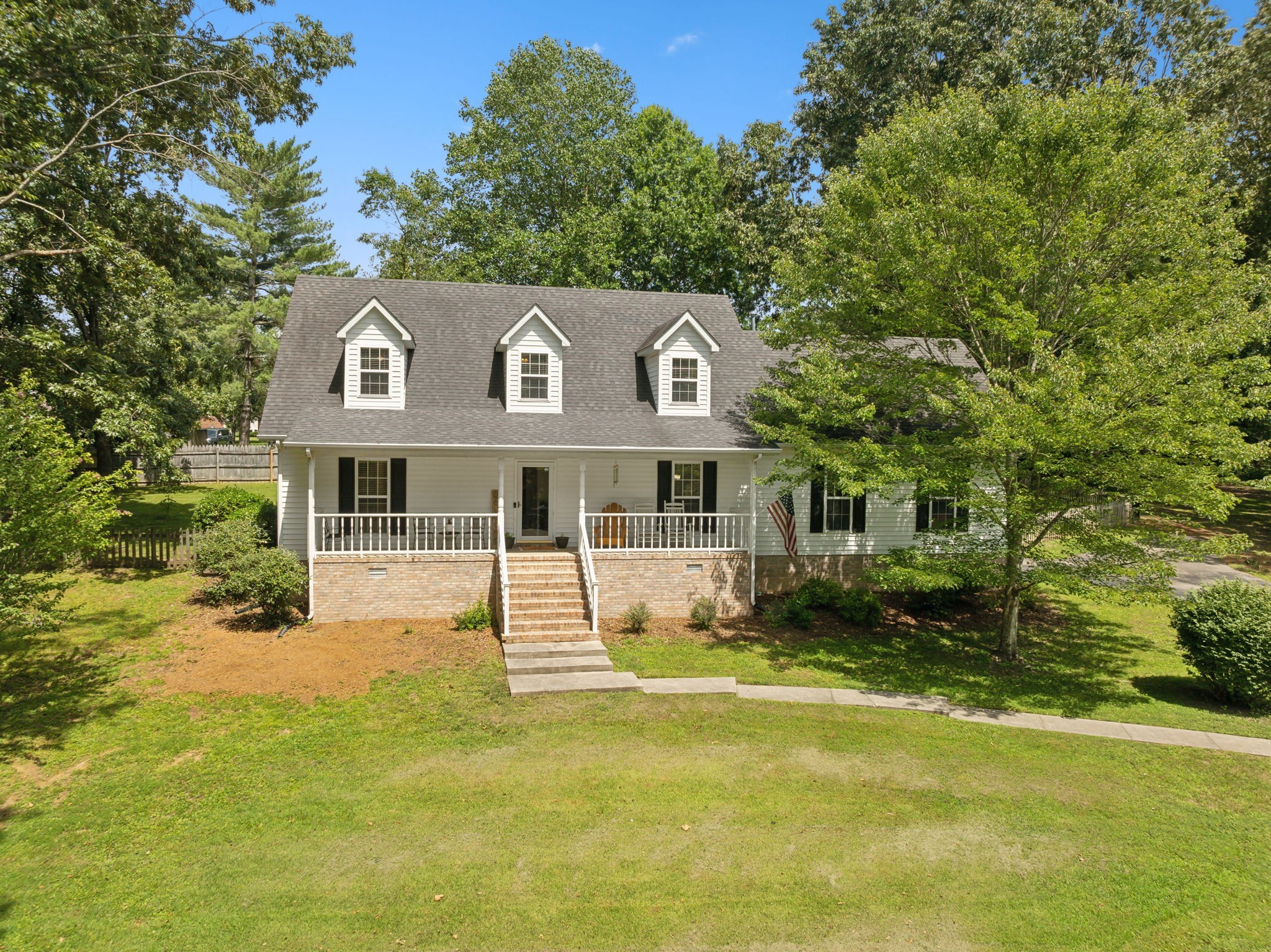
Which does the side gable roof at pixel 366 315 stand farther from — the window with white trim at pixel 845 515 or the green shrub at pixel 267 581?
the window with white trim at pixel 845 515

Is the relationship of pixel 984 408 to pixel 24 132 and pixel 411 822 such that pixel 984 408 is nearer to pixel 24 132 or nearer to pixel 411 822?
pixel 411 822

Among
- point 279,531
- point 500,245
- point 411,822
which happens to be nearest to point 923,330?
point 411,822

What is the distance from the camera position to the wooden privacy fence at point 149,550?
18.2 metres

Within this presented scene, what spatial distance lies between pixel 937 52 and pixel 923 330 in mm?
25225

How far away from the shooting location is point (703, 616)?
1717cm

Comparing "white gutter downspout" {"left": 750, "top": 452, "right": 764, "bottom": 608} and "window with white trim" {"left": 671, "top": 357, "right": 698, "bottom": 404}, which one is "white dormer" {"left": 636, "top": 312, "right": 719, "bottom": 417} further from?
"white gutter downspout" {"left": 750, "top": 452, "right": 764, "bottom": 608}

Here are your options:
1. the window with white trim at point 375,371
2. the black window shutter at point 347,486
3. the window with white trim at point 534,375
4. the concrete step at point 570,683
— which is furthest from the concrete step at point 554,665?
the window with white trim at point 375,371

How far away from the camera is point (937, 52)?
107 feet

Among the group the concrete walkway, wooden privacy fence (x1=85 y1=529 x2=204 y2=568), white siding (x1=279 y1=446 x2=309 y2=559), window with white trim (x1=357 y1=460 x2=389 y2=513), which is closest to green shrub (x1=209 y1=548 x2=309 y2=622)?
white siding (x1=279 y1=446 x2=309 y2=559)

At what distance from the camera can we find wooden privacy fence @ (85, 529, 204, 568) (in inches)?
716

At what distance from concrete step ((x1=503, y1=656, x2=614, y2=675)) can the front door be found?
18.1 feet

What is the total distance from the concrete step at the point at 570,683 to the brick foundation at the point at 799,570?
6.80m

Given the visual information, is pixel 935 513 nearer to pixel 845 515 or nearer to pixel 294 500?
pixel 845 515

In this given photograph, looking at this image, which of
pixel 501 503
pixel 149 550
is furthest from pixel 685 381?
pixel 149 550
